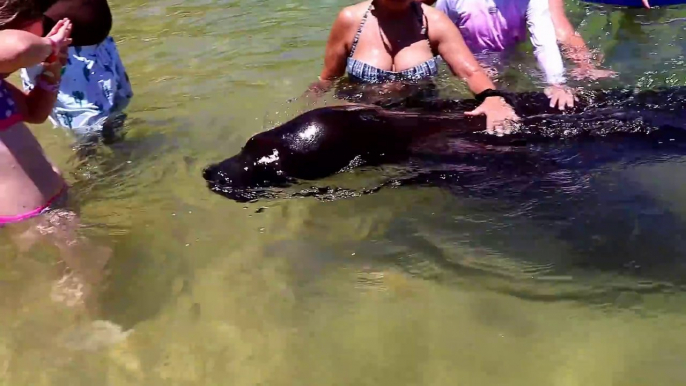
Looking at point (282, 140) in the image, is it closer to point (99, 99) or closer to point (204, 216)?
point (204, 216)

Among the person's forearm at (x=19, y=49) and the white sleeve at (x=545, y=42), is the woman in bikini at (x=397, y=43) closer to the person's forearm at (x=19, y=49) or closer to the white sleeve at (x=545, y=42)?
the white sleeve at (x=545, y=42)

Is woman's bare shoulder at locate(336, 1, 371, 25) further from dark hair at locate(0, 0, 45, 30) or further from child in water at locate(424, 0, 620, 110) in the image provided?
dark hair at locate(0, 0, 45, 30)

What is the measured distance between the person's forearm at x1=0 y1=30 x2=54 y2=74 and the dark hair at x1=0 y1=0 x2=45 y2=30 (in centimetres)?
24

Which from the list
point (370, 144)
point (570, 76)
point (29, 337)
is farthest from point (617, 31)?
point (29, 337)

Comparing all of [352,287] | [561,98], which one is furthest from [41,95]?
[561,98]

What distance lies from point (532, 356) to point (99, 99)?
3.04 meters

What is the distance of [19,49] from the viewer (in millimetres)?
2502

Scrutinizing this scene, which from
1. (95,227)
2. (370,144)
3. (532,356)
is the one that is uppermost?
(370,144)

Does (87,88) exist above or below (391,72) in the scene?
above

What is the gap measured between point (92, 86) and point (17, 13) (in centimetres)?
115

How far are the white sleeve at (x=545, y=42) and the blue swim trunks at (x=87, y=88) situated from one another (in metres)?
3.07

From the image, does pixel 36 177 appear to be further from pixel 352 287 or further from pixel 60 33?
pixel 352 287

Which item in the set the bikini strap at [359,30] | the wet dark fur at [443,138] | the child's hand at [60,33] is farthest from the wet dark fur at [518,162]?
the child's hand at [60,33]

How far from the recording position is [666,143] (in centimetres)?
359
